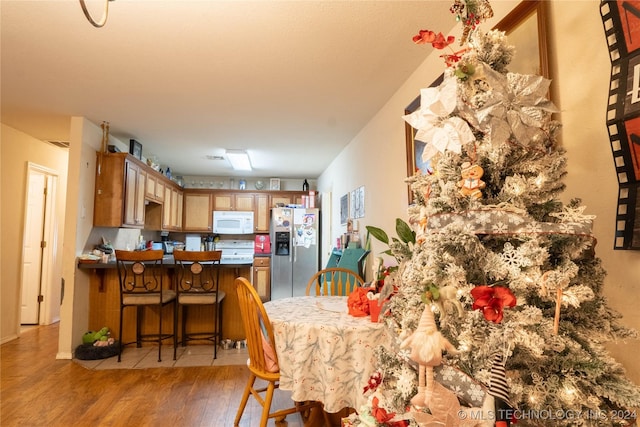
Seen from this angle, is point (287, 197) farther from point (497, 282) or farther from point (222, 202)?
point (497, 282)

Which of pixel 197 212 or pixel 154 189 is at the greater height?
pixel 154 189

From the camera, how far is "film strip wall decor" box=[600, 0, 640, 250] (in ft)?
3.04

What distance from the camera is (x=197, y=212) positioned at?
6391 millimetres

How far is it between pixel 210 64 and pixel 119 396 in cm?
245

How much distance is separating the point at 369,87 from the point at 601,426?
2.46m

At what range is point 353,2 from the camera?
5.69ft

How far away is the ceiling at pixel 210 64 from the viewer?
1824mm

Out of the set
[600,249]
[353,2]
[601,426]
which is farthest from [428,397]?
[353,2]

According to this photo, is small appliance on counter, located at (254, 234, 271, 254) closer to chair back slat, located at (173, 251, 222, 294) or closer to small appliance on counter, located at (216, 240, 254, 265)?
small appliance on counter, located at (216, 240, 254, 265)

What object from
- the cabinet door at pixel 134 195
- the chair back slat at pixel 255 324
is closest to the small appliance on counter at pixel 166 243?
the cabinet door at pixel 134 195

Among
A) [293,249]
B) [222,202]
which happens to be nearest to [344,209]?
[293,249]

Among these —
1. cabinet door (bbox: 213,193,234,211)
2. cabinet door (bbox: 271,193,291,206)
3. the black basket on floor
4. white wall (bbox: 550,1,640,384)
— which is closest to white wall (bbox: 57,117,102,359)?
the black basket on floor

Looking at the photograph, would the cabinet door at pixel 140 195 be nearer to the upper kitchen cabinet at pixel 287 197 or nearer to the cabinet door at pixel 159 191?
the cabinet door at pixel 159 191

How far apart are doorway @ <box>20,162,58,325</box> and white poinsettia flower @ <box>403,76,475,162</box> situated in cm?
502
